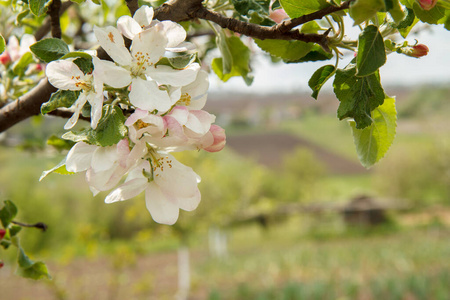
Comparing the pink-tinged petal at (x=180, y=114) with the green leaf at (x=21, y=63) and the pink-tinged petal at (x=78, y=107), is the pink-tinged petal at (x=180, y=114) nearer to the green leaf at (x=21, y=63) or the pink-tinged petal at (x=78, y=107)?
the pink-tinged petal at (x=78, y=107)

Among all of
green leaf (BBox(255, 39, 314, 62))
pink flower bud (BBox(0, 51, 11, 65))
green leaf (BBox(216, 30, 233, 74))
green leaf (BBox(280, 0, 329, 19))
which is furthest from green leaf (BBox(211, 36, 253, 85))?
pink flower bud (BBox(0, 51, 11, 65))

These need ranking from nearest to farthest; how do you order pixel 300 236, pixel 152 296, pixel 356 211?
1. pixel 152 296
2. pixel 300 236
3. pixel 356 211

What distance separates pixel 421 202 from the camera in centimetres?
1573

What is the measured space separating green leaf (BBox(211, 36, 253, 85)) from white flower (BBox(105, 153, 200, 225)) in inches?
10.6

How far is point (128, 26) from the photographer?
1.42 ft

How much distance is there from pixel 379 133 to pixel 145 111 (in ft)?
0.99

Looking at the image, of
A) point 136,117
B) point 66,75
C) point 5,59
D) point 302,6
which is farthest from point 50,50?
point 5,59

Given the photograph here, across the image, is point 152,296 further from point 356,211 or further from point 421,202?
point 421,202

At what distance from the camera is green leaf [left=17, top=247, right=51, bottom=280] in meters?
0.68

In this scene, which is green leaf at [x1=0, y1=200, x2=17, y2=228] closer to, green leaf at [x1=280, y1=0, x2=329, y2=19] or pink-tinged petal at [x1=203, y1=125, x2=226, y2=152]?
pink-tinged petal at [x1=203, y1=125, x2=226, y2=152]

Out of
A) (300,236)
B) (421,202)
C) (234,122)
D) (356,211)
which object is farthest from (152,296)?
(234,122)

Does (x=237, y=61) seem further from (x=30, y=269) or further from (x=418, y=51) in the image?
(x=30, y=269)

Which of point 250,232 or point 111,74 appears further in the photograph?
point 250,232

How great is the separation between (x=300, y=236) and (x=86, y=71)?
40.4 ft
